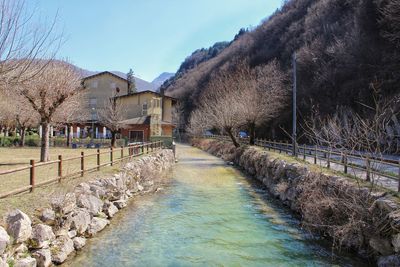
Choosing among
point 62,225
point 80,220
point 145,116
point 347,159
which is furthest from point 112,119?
point 62,225

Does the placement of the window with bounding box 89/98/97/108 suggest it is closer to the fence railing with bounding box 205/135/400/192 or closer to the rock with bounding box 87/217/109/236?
the fence railing with bounding box 205/135/400/192

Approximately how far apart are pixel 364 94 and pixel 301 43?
25260 millimetres

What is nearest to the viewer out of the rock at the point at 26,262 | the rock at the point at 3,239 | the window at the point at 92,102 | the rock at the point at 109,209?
the rock at the point at 3,239

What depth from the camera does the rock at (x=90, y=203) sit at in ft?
39.4

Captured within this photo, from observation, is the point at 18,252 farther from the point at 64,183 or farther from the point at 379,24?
the point at 379,24

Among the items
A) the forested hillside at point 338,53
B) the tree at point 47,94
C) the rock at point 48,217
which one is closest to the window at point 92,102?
the forested hillside at point 338,53

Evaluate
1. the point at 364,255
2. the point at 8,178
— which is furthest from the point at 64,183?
the point at 364,255

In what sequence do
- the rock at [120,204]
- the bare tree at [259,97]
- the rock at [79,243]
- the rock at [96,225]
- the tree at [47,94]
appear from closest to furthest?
1. the rock at [79,243]
2. the rock at [96,225]
3. the rock at [120,204]
4. the tree at [47,94]
5. the bare tree at [259,97]

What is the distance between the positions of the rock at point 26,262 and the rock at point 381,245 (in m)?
7.72

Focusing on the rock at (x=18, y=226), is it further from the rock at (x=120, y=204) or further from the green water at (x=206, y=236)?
the rock at (x=120, y=204)

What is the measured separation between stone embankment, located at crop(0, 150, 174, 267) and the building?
95.2 feet

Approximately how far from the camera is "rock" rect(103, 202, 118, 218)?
13448 millimetres

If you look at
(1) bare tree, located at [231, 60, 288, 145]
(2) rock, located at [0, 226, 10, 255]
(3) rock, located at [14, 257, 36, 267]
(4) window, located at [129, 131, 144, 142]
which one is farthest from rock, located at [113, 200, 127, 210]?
(4) window, located at [129, 131, 144, 142]

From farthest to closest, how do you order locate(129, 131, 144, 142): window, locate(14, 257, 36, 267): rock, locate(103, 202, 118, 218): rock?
1. locate(129, 131, 144, 142): window
2. locate(103, 202, 118, 218): rock
3. locate(14, 257, 36, 267): rock
